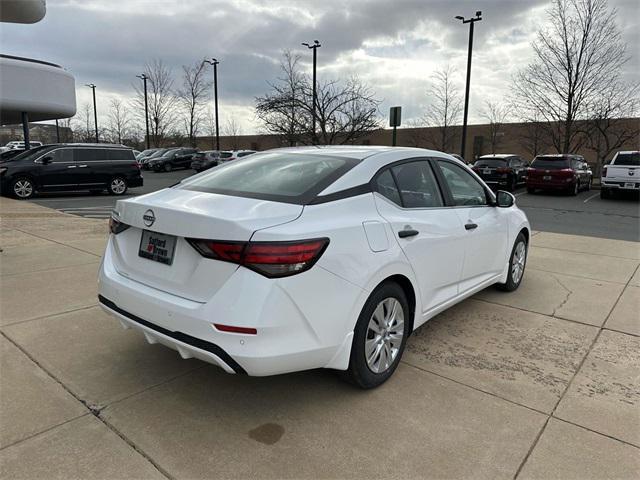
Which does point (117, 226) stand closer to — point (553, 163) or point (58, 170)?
point (58, 170)

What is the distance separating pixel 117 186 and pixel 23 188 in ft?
10.1

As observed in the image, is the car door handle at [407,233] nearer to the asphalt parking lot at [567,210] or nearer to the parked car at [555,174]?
the asphalt parking lot at [567,210]

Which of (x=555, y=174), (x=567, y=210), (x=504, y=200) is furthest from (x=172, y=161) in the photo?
(x=504, y=200)

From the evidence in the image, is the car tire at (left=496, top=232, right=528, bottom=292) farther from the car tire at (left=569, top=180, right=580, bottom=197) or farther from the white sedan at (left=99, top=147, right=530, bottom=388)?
the car tire at (left=569, top=180, right=580, bottom=197)

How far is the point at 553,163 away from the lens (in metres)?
18.9

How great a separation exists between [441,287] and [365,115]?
22.7m

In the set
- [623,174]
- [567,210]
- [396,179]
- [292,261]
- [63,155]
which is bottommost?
[567,210]

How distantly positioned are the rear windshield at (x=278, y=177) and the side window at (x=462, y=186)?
118cm

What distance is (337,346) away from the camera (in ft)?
8.88

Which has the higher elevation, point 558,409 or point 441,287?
point 441,287

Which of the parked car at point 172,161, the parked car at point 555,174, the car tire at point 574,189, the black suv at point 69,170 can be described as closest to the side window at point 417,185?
the black suv at point 69,170

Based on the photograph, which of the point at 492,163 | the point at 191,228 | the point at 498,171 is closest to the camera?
the point at 191,228

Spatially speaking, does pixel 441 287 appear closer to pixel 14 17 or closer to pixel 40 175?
pixel 14 17

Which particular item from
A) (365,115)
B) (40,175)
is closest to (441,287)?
(40,175)
